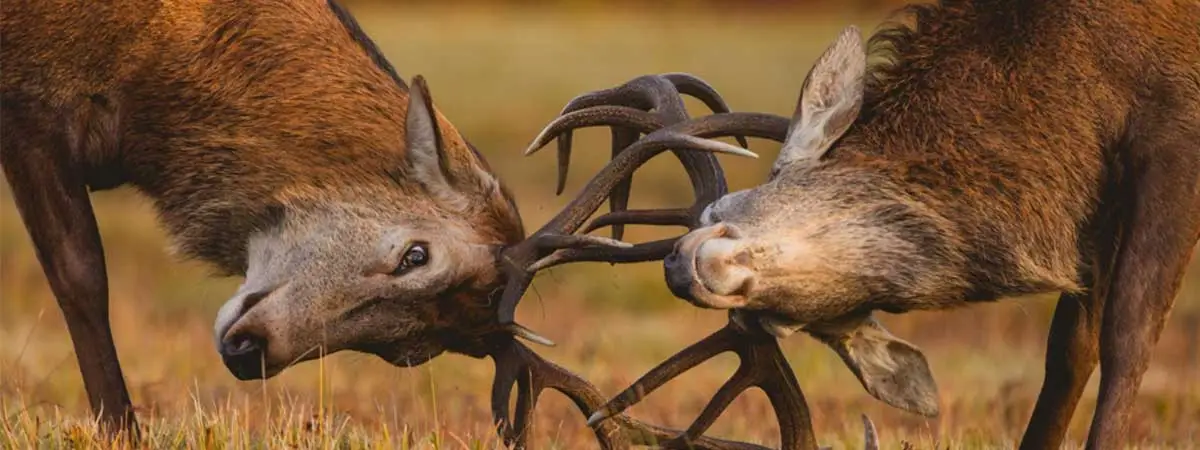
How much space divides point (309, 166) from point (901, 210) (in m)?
2.13

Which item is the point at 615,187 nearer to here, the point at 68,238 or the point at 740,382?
the point at 740,382

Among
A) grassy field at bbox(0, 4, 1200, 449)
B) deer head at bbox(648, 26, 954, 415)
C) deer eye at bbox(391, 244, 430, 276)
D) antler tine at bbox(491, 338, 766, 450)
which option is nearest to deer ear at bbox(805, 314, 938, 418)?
deer head at bbox(648, 26, 954, 415)

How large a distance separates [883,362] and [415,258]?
1.62 metres

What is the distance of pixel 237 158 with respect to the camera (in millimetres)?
7168

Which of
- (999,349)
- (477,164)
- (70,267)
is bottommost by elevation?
(999,349)

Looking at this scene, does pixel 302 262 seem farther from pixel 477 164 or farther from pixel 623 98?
pixel 623 98

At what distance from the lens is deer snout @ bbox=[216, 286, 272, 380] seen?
6.70 m

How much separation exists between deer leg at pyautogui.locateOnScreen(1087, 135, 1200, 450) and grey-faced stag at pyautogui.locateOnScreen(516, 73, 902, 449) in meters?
0.66

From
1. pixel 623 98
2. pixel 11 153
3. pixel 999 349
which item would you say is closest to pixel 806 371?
pixel 999 349

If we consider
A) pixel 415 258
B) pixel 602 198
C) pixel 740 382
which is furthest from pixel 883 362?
pixel 415 258

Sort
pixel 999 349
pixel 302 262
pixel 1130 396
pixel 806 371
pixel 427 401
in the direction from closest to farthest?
pixel 1130 396, pixel 302 262, pixel 427 401, pixel 806 371, pixel 999 349

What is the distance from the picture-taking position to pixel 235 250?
721cm

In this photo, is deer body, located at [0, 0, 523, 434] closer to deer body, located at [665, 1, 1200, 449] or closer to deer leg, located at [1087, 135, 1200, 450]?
deer body, located at [665, 1, 1200, 449]

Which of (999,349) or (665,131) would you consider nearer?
(665,131)
